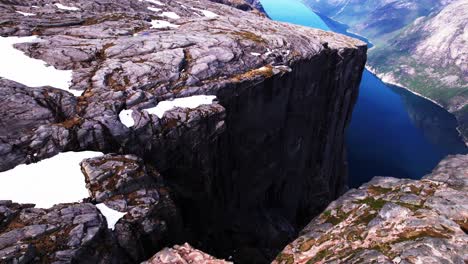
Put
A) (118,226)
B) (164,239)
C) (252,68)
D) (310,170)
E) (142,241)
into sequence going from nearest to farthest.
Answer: (118,226)
(142,241)
(164,239)
(252,68)
(310,170)

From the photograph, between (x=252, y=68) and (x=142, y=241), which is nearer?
(x=142, y=241)

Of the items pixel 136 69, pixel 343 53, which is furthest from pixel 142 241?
pixel 343 53

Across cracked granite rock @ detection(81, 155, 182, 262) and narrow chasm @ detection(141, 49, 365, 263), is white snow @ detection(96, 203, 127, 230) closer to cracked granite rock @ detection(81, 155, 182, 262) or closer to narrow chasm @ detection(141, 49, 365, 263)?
cracked granite rock @ detection(81, 155, 182, 262)

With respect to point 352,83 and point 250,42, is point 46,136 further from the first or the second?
point 352,83

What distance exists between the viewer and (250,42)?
50438mm

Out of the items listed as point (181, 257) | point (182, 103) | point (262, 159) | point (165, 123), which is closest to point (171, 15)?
point (262, 159)

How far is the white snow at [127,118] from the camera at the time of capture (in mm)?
29922

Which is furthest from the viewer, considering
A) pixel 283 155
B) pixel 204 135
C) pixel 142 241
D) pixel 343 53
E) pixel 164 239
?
pixel 343 53

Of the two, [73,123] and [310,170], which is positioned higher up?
[73,123]

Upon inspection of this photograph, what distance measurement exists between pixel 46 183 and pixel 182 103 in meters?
15.0

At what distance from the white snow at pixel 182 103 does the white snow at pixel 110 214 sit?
11.0m

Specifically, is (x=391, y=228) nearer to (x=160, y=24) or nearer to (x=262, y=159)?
(x=262, y=159)

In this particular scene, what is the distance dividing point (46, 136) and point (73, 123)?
7.75 ft

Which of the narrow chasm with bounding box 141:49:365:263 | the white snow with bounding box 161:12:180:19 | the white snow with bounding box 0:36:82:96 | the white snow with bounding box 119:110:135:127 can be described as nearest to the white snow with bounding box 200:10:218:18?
the white snow with bounding box 161:12:180:19
